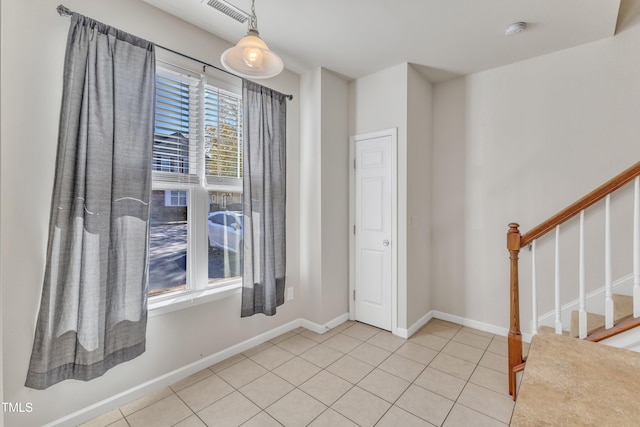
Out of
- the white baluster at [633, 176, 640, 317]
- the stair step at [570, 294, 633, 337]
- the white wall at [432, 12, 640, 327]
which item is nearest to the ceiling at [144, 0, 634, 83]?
the white wall at [432, 12, 640, 327]

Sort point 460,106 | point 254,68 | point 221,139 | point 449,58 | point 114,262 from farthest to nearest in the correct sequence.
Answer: point 460,106
point 449,58
point 221,139
point 114,262
point 254,68

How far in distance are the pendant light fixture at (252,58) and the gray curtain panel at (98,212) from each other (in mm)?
802

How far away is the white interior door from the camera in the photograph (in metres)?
3.12

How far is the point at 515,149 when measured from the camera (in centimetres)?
293

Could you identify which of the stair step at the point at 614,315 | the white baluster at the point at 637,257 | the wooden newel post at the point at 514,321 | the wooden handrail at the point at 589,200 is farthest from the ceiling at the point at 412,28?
the stair step at the point at 614,315

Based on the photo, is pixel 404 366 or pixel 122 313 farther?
pixel 404 366

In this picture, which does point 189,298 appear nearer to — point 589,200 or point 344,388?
point 344,388

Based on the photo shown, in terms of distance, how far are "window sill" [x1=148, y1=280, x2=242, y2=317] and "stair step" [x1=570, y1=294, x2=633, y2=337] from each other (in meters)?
2.72

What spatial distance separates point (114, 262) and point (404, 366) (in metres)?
2.36

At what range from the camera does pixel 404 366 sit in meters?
2.47

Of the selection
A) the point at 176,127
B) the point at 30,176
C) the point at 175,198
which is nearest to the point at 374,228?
the point at 175,198

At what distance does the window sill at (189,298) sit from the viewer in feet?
7.01

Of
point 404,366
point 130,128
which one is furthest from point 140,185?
point 404,366

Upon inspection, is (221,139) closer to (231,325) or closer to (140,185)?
(140,185)
